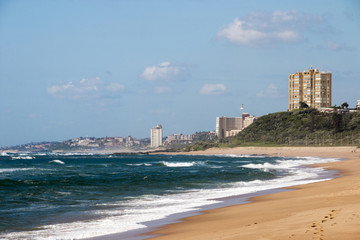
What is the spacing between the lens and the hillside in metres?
136

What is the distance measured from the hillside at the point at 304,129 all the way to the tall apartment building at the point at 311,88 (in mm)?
20195

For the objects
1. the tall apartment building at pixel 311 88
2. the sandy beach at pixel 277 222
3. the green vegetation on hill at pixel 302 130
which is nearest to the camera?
the sandy beach at pixel 277 222

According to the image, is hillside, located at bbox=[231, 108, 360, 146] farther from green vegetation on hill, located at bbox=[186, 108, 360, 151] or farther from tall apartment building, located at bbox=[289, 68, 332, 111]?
tall apartment building, located at bbox=[289, 68, 332, 111]

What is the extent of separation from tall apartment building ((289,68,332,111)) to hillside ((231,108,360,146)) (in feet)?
66.3

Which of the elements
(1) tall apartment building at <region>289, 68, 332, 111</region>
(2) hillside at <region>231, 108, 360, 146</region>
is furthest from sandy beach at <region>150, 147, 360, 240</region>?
(1) tall apartment building at <region>289, 68, 332, 111</region>

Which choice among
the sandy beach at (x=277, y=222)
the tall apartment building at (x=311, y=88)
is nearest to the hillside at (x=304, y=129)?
the tall apartment building at (x=311, y=88)

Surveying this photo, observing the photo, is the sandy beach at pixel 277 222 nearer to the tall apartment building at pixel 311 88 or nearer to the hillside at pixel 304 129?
the hillside at pixel 304 129

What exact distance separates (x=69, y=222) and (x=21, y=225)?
166cm

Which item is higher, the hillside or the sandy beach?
the hillside

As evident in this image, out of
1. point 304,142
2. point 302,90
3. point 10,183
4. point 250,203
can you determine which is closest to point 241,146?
point 304,142

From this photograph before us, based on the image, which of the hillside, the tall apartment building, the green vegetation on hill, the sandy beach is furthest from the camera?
the tall apartment building

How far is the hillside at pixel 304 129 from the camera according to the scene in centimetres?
13625

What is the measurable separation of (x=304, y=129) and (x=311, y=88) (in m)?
40.7

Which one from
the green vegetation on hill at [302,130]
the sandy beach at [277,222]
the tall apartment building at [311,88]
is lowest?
the sandy beach at [277,222]
